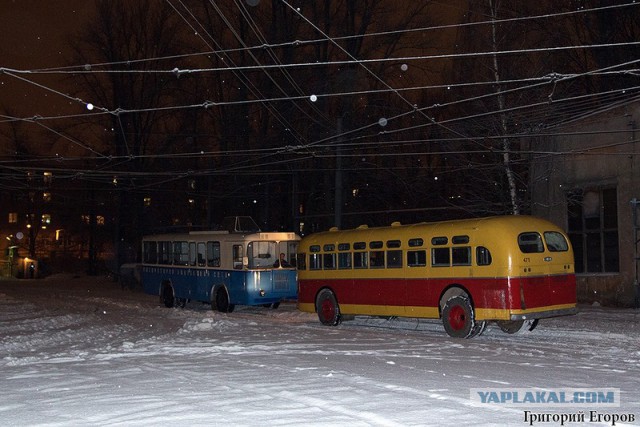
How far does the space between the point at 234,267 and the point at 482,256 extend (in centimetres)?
1165

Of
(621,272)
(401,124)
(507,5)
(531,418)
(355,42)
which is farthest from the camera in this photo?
(355,42)

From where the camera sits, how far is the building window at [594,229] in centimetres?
2639

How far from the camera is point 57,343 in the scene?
1745 centimetres

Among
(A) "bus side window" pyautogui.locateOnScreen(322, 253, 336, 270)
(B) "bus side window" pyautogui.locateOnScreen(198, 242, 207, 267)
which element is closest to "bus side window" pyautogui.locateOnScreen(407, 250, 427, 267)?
(A) "bus side window" pyautogui.locateOnScreen(322, 253, 336, 270)

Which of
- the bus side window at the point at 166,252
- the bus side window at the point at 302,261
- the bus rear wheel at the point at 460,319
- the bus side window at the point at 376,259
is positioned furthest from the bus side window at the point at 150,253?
the bus rear wheel at the point at 460,319

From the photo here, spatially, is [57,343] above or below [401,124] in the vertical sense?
below

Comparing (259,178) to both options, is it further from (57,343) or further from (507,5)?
(57,343)

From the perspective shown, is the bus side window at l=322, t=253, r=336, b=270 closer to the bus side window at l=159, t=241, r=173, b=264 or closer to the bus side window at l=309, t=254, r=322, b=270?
the bus side window at l=309, t=254, r=322, b=270

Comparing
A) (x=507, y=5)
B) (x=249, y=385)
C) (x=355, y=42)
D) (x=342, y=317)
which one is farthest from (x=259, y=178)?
(x=249, y=385)

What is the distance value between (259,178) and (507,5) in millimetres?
19957

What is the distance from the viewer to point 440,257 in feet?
61.0

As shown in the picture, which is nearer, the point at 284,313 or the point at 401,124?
the point at 284,313

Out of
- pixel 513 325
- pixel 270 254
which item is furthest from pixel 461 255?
pixel 270 254

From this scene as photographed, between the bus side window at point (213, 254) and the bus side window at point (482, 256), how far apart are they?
12.6 m
